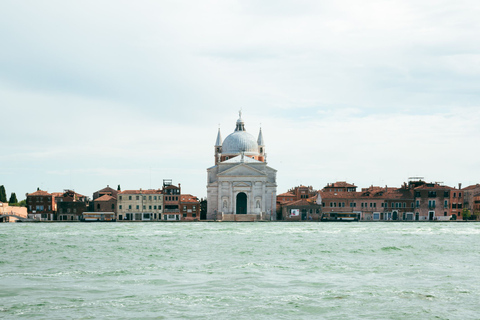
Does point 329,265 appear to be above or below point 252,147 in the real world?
below

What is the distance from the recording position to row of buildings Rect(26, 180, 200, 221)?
81.1 m

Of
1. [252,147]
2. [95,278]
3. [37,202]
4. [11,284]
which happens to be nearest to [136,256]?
[95,278]

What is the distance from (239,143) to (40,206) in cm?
2665

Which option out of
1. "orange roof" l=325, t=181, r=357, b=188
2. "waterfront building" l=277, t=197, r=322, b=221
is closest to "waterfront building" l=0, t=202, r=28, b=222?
"waterfront building" l=277, t=197, r=322, b=221

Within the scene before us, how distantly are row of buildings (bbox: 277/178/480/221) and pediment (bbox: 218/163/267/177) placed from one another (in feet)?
16.7

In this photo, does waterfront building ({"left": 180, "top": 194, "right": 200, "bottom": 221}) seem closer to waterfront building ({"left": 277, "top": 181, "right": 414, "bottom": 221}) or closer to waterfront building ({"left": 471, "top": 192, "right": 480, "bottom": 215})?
waterfront building ({"left": 277, "top": 181, "right": 414, "bottom": 221})

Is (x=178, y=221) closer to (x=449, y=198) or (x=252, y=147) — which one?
(x=252, y=147)

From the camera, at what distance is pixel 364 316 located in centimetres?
1322

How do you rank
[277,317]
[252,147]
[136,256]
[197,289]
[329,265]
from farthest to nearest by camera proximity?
1. [252,147]
2. [136,256]
3. [329,265]
4. [197,289]
5. [277,317]

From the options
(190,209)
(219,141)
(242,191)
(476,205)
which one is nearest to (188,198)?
(190,209)

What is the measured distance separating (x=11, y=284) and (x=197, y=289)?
4733 millimetres

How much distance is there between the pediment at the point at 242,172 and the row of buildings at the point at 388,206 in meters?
5.10

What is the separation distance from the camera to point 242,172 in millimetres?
82000

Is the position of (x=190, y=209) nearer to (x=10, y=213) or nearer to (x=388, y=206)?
(x=10, y=213)
